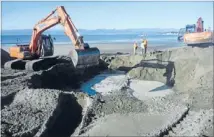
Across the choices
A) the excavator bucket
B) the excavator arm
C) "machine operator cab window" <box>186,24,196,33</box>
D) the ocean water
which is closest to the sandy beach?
the excavator arm

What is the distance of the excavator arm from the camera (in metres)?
15.0

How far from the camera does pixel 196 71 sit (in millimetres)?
16312

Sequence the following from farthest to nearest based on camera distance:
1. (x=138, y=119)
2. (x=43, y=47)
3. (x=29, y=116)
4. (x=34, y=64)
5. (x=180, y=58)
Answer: (x=180, y=58) → (x=43, y=47) → (x=34, y=64) → (x=138, y=119) → (x=29, y=116)

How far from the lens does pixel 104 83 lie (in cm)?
1709

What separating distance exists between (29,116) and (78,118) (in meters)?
1.89

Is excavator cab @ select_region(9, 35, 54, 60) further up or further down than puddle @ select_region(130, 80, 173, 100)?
further up

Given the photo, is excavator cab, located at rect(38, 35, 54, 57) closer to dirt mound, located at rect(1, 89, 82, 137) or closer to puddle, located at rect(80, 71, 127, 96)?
puddle, located at rect(80, 71, 127, 96)

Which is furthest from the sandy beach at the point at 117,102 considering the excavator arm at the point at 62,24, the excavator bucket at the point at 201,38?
the excavator bucket at the point at 201,38

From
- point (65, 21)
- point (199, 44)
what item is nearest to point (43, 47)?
point (65, 21)

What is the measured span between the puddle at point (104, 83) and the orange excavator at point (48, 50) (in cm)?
119


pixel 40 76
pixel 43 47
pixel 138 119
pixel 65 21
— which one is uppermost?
pixel 65 21

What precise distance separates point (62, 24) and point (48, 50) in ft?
8.54

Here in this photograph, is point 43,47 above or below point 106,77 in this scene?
above

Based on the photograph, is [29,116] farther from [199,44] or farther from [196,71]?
[199,44]
